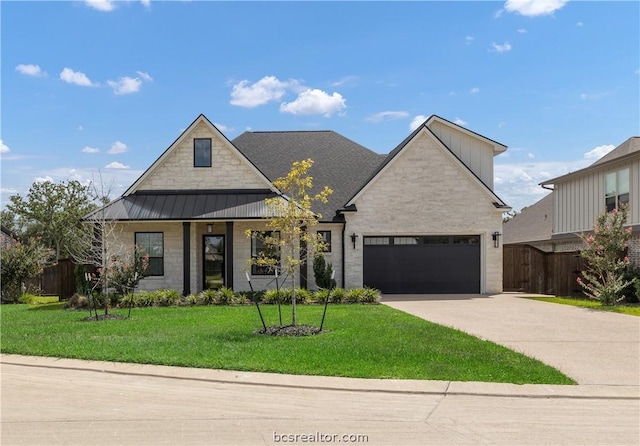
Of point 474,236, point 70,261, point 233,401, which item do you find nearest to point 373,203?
point 474,236

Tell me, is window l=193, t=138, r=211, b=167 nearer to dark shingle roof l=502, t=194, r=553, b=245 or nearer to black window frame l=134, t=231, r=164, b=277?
black window frame l=134, t=231, r=164, b=277

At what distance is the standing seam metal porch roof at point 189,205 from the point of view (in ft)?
65.5

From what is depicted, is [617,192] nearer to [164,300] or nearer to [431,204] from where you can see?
[431,204]

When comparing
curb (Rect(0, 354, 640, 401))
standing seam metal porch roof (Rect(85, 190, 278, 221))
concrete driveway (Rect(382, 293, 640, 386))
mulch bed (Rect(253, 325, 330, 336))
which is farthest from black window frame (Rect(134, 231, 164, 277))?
curb (Rect(0, 354, 640, 401))

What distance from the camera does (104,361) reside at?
896cm

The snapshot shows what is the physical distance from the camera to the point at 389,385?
726 centimetres

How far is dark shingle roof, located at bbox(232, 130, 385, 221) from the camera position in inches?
944

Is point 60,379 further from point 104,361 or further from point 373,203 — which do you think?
point 373,203

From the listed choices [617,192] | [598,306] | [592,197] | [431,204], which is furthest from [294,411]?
[592,197]

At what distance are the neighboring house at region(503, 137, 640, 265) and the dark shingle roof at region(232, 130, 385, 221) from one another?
9.45 m

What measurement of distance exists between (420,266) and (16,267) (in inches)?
644

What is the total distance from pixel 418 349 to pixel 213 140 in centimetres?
1453

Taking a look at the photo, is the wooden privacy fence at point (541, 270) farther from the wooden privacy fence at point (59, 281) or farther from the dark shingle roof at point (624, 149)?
the wooden privacy fence at point (59, 281)

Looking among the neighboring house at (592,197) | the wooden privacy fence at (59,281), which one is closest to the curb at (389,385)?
the wooden privacy fence at (59,281)
